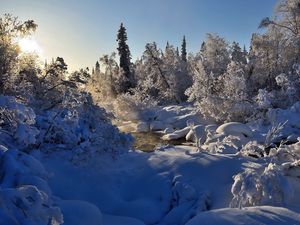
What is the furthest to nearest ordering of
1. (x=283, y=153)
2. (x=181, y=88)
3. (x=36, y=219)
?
A: 1. (x=181, y=88)
2. (x=283, y=153)
3. (x=36, y=219)

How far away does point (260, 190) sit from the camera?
9.13m

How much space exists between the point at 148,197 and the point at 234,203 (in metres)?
2.32

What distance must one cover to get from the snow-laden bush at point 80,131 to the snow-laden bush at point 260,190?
4.56m

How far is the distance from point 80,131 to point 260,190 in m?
6.08

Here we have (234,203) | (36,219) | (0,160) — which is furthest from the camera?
(234,203)

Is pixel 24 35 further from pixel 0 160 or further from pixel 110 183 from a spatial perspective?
pixel 0 160

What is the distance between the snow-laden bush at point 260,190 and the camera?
899 cm

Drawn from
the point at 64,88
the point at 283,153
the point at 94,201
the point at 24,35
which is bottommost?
the point at 94,201

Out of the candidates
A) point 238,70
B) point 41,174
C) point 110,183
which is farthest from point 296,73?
point 41,174

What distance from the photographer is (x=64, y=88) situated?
2109 centimetres

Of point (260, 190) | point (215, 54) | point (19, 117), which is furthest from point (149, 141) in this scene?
point (215, 54)

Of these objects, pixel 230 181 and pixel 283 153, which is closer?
pixel 230 181

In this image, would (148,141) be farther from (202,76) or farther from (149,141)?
(202,76)

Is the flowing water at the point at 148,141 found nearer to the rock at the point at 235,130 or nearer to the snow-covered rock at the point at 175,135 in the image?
the snow-covered rock at the point at 175,135
